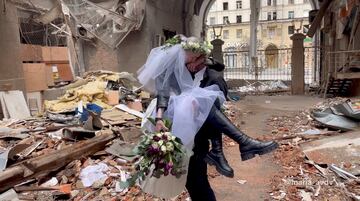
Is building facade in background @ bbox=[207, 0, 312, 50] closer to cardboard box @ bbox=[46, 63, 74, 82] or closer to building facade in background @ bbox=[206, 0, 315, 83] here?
building facade in background @ bbox=[206, 0, 315, 83]

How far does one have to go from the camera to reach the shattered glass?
9.80 m

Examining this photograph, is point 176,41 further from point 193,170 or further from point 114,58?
point 114,58

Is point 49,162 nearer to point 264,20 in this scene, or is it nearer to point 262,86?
point 262,86

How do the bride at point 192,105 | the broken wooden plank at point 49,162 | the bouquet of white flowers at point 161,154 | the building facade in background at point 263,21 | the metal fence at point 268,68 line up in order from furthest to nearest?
1. the building facade in background at point 263,21
2. the metal fence at point 268,68
3. the broken wooden plank at point 49,162
4. the bride at point 192,105
5. the bouquet of white flowers at point 161,154

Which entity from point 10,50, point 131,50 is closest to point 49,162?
point 10,50

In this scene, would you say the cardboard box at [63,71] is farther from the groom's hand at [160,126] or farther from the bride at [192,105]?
the groom's hand at [160,126]

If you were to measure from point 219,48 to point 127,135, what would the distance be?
31.7 ft

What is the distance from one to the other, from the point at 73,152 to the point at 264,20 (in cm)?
4220

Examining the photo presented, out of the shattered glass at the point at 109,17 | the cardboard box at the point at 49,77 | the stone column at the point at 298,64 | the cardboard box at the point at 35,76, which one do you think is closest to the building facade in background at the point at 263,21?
the stone column at the point at 298,64

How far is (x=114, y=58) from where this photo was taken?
12.1 metres

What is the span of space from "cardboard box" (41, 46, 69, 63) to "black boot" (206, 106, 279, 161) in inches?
320

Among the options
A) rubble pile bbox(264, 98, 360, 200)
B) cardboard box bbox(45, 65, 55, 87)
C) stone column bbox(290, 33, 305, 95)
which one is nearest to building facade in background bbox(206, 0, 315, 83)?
stone column bbox(290, 33, 305, 95)

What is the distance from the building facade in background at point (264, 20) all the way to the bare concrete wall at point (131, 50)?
29.2 meters

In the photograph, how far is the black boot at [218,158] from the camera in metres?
2.67
